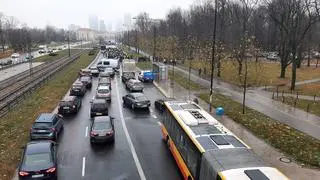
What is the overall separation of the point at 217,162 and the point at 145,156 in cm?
779

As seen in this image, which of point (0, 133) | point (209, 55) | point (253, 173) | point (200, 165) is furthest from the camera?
point (209, 55)

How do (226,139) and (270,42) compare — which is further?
(270,42)

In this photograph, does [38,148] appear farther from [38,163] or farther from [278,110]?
[278,110]

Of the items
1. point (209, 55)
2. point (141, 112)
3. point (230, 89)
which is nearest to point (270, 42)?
point (209, 55)

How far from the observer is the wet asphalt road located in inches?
640

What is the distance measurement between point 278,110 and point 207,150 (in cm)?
1894

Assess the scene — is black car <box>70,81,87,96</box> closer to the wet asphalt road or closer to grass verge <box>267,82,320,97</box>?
the wet asphalt road

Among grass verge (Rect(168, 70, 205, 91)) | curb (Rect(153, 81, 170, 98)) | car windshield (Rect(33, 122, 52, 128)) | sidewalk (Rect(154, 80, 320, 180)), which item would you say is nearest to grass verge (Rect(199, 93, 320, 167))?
sidewalk (Rect(154, 80, 320, 180))

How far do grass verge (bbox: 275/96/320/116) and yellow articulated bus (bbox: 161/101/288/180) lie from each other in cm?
1463

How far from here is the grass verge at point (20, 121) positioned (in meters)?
17.5

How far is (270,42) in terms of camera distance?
99.6 meters

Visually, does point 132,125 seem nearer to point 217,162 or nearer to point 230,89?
point 217,162

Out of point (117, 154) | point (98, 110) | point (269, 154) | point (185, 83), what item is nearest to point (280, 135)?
point (269, 154)

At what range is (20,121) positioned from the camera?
84.3 feet
